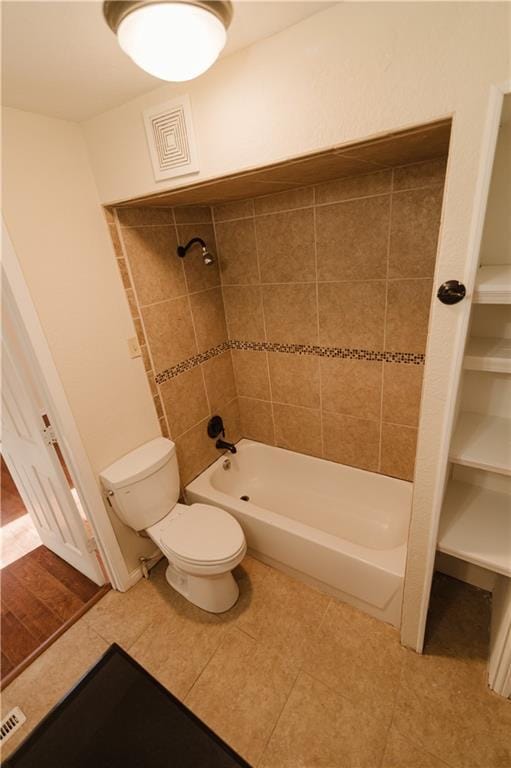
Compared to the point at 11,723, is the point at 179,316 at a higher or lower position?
higher

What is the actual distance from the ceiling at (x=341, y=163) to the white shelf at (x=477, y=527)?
49.9 inches

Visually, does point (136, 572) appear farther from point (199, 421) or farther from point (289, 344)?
point (289, 344)

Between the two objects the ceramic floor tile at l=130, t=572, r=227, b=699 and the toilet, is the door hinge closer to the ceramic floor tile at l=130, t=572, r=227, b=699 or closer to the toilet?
the toilet

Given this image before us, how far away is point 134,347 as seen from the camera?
5.50 feet

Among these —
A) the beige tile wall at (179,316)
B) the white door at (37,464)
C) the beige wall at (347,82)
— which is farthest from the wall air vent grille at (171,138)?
the white door at (37,464)

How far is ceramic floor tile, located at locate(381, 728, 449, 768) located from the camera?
3.72ft

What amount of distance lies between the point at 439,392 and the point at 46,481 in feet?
6.12

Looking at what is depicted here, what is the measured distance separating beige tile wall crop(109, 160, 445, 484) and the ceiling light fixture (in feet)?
2.75

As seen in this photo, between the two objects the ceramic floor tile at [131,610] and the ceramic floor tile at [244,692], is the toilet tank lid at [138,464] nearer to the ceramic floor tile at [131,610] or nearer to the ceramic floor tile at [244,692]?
the ceramic floor tile at [131,610]

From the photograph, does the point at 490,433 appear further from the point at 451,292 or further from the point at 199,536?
the point at 199,536

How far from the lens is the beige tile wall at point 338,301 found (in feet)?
5.03

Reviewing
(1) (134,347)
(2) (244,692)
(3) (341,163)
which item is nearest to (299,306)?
(3) (341,163)

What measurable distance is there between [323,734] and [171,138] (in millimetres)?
2185

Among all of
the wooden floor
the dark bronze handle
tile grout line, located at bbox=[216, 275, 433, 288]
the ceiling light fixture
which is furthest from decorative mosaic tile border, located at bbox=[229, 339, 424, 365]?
the wooden floor
